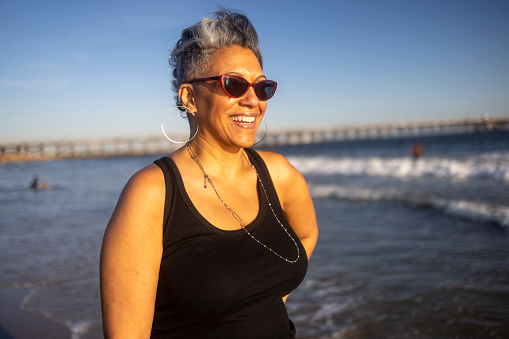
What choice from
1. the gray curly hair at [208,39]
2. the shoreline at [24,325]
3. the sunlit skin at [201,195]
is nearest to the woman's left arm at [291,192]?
the sunlit skin at [201,195]

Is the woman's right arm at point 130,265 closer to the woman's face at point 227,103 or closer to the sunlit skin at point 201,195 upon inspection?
the sunlit skin at point 201,195

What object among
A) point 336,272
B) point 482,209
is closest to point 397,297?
point 336,272

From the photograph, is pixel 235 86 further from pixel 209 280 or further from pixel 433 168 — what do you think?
pixel 433 168

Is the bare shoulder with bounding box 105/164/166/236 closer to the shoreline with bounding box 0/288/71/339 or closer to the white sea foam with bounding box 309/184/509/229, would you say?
the shoreline with bounding box 0/288/71/339

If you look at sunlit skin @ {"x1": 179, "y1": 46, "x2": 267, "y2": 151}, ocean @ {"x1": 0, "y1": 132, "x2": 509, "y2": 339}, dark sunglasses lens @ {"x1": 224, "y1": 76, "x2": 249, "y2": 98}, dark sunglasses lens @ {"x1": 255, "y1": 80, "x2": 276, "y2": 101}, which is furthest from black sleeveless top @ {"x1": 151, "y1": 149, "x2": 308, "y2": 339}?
ocean @ {"x1": 0, "y1": 132, "x2": 509, "y2": 339}

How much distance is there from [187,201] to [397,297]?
11.5 ft

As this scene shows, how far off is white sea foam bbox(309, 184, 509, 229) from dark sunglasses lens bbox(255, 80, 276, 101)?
22.9 ft

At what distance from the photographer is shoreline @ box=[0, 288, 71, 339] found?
330 cm

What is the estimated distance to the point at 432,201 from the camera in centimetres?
980

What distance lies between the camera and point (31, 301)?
4070 mm

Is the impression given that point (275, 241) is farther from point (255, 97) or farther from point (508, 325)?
point (508, 325)

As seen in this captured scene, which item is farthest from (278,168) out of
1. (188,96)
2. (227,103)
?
(188,96)

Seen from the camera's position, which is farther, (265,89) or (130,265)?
(265,89)

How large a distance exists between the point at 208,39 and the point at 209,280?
3.55ft
